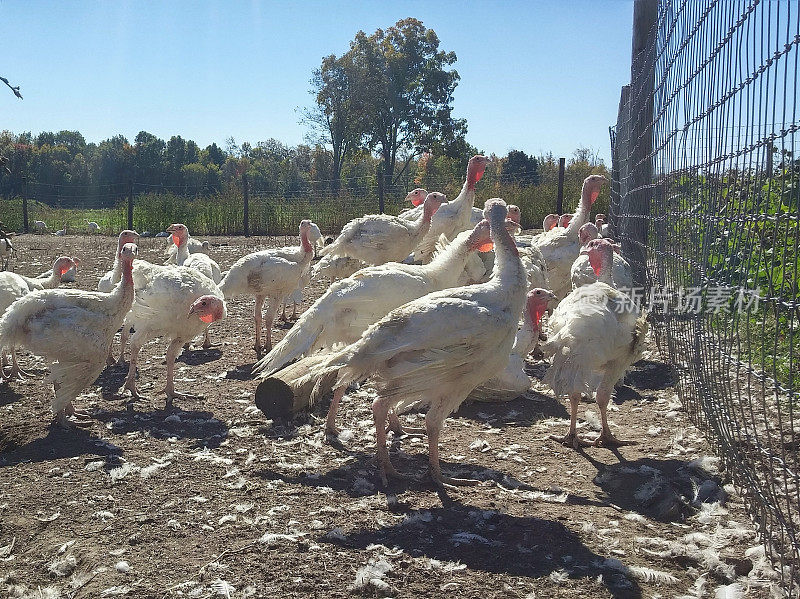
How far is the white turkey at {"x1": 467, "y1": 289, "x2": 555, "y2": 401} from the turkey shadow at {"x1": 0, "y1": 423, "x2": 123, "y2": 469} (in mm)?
3089

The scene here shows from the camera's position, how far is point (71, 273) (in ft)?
39.0

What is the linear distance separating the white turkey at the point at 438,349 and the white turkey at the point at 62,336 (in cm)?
222

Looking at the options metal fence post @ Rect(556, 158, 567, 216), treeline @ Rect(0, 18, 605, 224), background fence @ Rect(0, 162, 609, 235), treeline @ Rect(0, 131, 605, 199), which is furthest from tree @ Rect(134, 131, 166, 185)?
metal fence post @ Rect(556, 158, 567, 216)

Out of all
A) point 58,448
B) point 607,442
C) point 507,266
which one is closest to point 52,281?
point 58,448

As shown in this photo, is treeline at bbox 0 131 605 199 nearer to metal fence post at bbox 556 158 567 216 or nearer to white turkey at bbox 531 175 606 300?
metal fence post at bbox 556 158 567 216

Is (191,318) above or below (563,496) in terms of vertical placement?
above

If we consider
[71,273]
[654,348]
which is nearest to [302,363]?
[654,348]

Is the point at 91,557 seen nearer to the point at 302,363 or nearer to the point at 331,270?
the point at 302,363

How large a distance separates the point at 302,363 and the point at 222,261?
9527 millimetres

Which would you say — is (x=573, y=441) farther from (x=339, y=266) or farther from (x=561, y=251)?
(x=339, y=266)

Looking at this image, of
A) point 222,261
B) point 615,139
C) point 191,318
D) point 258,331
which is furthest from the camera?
point 222,261

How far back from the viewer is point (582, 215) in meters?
8.88

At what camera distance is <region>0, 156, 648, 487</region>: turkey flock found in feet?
14.2

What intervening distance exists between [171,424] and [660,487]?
153 inches
